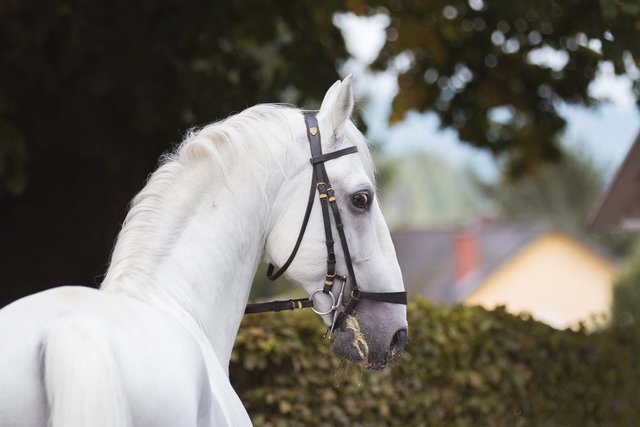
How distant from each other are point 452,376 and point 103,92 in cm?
422

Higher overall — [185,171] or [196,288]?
[185,171]

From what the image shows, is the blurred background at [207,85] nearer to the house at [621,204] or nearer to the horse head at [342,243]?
the house at [621,204]

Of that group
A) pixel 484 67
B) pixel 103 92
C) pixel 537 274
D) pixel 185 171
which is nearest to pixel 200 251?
pixel 185 171

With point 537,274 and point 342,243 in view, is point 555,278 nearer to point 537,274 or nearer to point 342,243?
point 537,274

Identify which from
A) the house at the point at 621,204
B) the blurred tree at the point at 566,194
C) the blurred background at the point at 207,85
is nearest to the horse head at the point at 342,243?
the blurred background at the point at 207,85

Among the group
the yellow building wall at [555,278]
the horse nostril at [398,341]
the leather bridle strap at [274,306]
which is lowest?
the yellow building wall at [555,278]

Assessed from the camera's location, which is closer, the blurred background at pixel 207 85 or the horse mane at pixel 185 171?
the horse mane at pixel 185 171

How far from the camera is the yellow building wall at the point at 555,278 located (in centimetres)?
3694

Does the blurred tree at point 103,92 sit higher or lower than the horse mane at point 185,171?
lower

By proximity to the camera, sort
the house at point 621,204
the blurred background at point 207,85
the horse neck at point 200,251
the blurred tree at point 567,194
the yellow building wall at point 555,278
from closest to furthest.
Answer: the horse neck at point 200,251 < the blurred background at point 207,85 < the house at point 621,204 < the yellow building wall at point 555,278 < the blurred tree at point 567,194

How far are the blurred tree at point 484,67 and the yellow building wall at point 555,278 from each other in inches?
1029

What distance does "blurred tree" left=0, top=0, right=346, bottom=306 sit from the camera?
8391mm

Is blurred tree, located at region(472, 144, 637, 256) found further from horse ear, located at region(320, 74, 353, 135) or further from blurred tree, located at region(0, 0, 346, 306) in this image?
horse ear, located at region(320, 74, 353, 135)

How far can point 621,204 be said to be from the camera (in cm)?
1103
